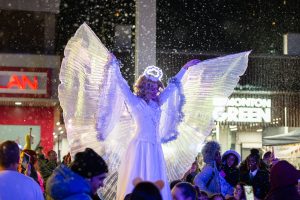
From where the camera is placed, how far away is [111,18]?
1833 cm

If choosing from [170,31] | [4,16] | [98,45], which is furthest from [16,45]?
[98,45]

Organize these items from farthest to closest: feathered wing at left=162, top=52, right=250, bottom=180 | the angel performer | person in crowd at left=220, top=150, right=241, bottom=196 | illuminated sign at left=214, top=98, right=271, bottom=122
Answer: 1. illuminated sign at left=214, top=98, right=271, bottom=122
2. person in crowd at left=220, top=150, right=241, bottom=196
3. feathered wing at left=162, top=52, right=250, bottom=180
4. the angel performer

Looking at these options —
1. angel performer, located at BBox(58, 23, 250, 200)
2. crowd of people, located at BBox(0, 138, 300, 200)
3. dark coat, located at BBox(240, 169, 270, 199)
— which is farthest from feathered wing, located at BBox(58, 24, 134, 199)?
dark coat, located at BBox(240, 169, 270, 199)

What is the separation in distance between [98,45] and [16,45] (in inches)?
477

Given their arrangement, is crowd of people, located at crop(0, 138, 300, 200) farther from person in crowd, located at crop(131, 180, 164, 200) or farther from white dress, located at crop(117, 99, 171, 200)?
white dress, located at crop(117, 99, 171, 200)

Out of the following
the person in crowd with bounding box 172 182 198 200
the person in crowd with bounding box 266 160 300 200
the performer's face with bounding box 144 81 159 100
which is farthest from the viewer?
the performer's face with bounding box 144 81 159 100

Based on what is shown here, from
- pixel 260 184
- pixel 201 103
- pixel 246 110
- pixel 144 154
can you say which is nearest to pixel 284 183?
pixel 144 154

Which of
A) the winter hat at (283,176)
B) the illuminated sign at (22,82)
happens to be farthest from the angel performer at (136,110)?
the illuminated sign at (22,82)

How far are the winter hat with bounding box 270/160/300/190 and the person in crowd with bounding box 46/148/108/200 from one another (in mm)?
1336

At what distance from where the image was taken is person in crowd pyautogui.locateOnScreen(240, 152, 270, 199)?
23.5ft

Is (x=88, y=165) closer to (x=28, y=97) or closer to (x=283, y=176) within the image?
(x=283, y=176)

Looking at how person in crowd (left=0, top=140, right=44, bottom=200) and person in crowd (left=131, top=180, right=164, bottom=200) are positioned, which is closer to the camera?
person in crowd (left=131, top=180, right=164, bottom=200)

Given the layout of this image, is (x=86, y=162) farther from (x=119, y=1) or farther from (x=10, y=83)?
(x=119, y=1)

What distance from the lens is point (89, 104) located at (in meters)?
6.22
